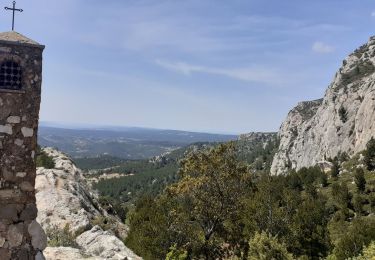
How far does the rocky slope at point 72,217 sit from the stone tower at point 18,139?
17.6 ft

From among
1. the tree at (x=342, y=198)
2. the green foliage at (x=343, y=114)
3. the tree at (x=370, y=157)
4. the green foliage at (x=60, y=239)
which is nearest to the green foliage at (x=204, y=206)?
the green foliage at (x=60, y=239)

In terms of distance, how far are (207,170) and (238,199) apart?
370 cm

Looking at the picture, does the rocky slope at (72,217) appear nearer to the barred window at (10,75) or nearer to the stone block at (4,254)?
the stone block at (4,254)

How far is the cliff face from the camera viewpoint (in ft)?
355

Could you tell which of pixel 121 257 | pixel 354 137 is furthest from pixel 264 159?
pixel 121 257

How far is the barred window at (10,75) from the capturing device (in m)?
11.4

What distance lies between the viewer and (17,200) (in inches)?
462

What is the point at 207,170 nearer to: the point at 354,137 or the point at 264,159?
the point at 354,137

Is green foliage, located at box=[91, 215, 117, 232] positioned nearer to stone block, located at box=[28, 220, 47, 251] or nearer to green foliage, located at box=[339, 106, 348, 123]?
stone block, located at box=[28, 220, 47, 251]

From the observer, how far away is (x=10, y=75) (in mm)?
11438

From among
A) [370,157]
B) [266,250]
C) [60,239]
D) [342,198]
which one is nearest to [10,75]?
[60,239]

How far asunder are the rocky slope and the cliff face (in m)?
83.1

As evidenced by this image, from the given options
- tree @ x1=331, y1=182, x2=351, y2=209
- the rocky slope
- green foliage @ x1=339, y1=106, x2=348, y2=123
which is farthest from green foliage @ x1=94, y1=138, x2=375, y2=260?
green foliage @ x1=339, y1=106, x2=348, y2=123

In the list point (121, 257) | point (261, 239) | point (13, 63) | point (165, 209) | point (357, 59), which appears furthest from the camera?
point (357, 59)
